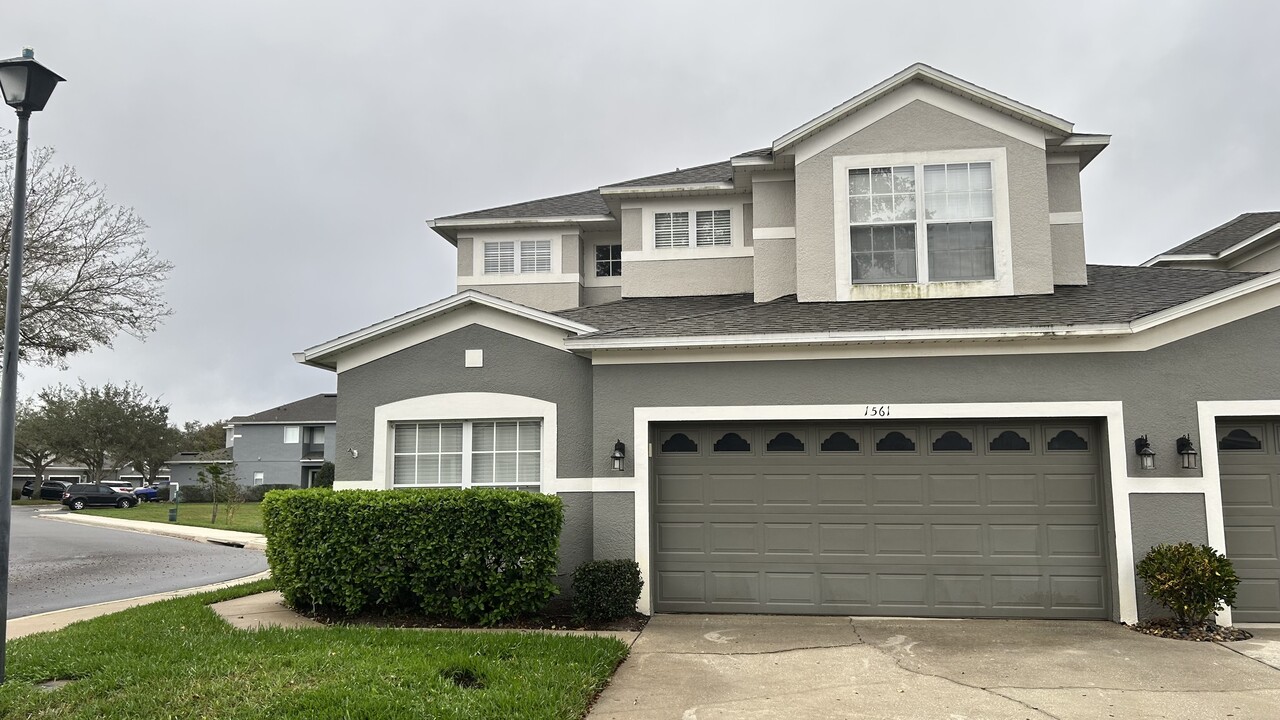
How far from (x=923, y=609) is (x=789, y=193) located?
20.9 feet

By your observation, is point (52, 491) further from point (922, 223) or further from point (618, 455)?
point (922, 223)

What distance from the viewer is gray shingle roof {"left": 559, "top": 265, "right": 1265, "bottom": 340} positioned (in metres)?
9.82

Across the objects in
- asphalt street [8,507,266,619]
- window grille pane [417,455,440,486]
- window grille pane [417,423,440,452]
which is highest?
window grille pane [417,423,440,452]

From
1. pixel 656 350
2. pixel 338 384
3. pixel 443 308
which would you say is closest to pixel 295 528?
pixel 338 384

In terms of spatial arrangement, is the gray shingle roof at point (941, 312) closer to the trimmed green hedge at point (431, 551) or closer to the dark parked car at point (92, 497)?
the trimmed green hedge at point (431, 551)

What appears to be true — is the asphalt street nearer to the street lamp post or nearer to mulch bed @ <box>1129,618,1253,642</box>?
the street lamp post

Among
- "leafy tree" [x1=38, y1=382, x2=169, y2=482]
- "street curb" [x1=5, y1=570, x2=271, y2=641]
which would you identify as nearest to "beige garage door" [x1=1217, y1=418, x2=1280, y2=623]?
"street curb" [x1=5, y1=570, x2=271, y2=641]

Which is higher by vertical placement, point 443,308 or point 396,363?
point 443,308

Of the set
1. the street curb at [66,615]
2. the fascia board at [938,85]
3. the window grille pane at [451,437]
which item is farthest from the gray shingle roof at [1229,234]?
the street curb at [66,615]

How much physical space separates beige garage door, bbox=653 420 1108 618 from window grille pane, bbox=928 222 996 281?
7.84 feet

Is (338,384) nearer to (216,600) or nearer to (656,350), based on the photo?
(216,600)

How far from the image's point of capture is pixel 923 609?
993 centimetres

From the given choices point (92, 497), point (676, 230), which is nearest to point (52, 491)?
point (92, 497)

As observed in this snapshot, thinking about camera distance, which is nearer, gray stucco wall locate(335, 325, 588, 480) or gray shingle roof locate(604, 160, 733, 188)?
gray stucco wall locate(335, 325, 588, 480)
